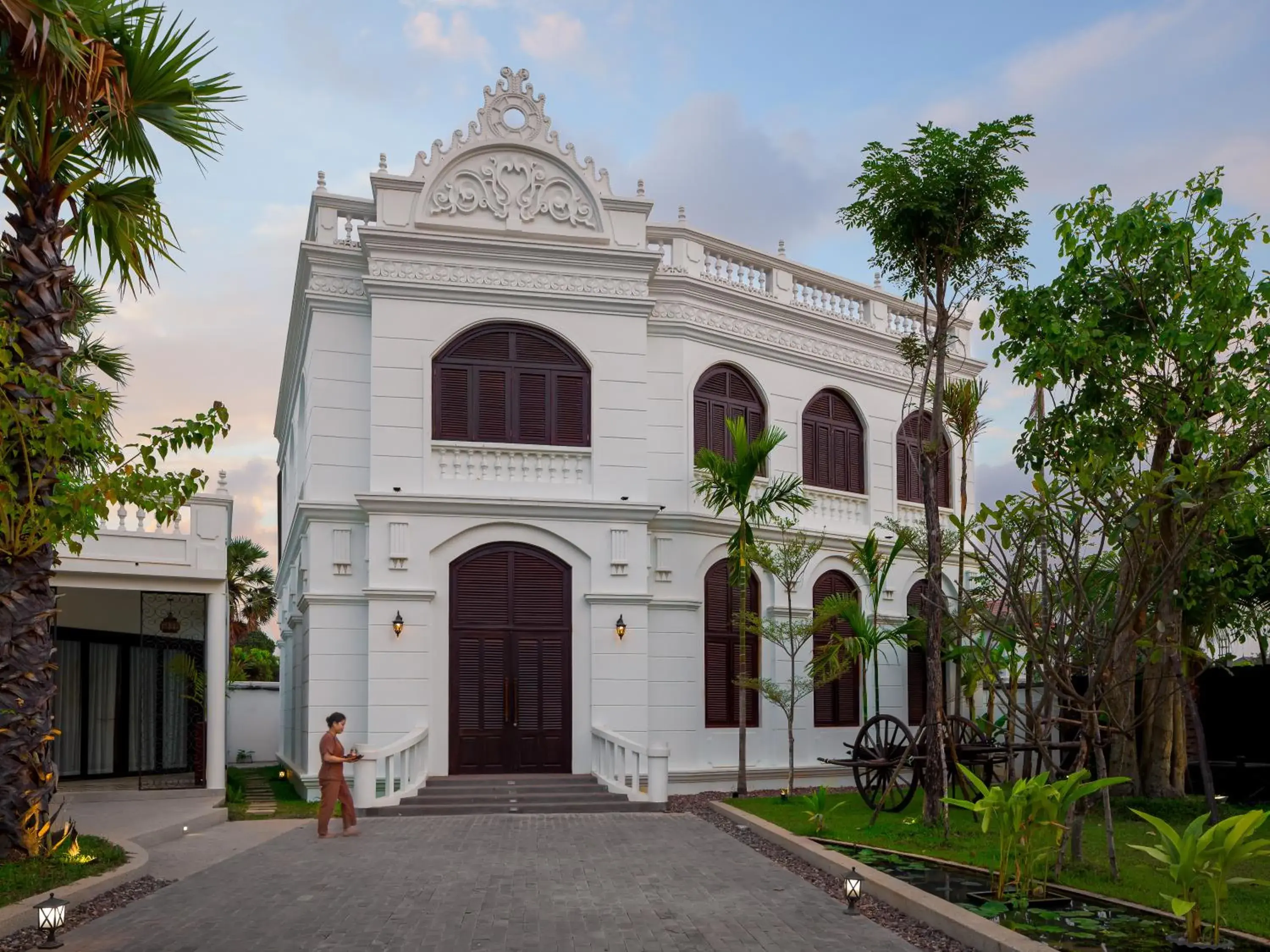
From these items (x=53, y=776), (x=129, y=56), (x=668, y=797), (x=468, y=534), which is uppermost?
(x=129, y=56)

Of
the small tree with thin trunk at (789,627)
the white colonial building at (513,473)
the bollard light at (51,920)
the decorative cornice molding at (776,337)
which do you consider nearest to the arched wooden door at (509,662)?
the white colonial building at (513,473)

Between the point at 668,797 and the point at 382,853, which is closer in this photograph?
the point at 382,853

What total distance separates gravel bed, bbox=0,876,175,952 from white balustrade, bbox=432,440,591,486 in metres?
8.01

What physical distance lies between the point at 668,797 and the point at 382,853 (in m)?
5.89

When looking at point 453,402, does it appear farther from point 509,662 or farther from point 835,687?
point 835,687

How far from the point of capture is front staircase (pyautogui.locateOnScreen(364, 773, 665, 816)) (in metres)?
15.8

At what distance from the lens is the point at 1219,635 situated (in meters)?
19.2

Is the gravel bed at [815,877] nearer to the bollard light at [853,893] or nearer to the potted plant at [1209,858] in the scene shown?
the bollard light at [853,893]

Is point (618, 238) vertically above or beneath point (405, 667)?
above

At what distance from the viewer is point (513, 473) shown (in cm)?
1816

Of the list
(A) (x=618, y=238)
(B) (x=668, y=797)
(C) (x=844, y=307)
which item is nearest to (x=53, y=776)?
(B) (x=668, y=797)

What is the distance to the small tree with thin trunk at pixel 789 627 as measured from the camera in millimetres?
18562

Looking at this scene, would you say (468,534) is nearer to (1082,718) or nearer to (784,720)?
(784,720)

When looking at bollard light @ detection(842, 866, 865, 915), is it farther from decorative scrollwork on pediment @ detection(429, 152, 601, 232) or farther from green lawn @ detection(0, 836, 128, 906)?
decorative scrollwork on pediment @ detection(429, 152, 601, 232)
